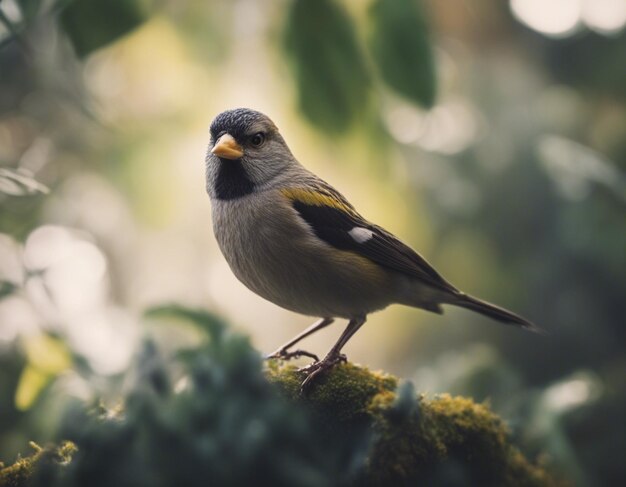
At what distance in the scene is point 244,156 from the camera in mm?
2256

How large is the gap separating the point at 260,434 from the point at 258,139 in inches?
43.3

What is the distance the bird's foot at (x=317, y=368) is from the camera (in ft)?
6.24

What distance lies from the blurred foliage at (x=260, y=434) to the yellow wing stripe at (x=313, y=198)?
22.5 inches

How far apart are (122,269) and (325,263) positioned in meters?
2.17

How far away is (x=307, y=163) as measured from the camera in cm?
293

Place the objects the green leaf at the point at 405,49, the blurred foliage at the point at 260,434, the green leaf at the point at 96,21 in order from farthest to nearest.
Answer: the green leaf at the point at 405,49
the green leaf at the point at 96,21
the blurred foliage at the point at 260,434

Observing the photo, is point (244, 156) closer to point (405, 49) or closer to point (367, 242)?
point (367, 242)

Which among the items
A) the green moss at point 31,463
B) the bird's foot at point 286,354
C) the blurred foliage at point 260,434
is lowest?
the green moss at point 31,463

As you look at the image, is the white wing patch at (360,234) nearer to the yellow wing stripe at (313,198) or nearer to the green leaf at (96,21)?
Result: the yellow wing stripe at (313,198)

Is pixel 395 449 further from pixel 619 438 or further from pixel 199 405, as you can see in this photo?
pixel 619 438

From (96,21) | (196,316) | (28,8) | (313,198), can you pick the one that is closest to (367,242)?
(313,198)

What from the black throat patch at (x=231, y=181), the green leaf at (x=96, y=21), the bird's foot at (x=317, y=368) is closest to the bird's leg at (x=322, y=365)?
the bird's foot at (x=317, y=368)

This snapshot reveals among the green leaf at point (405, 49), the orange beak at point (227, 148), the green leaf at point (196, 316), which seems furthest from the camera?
the orange beak at point (227, 148)

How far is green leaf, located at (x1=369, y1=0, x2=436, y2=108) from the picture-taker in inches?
66.7
